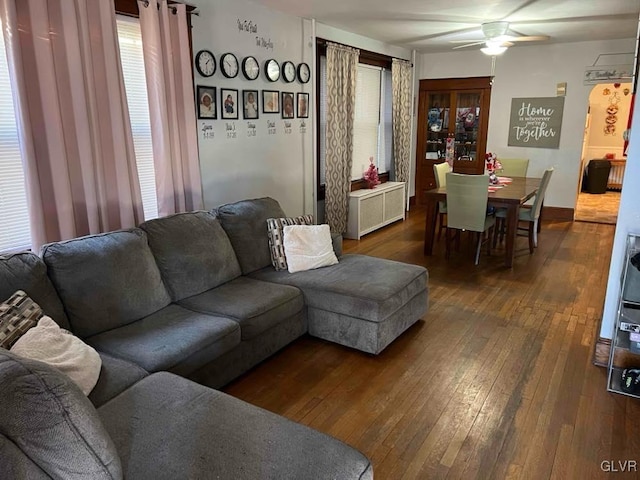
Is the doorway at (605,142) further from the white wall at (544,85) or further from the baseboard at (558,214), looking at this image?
the white wall at (544,85)

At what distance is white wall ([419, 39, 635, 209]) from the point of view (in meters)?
6.45

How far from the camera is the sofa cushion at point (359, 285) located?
295cm

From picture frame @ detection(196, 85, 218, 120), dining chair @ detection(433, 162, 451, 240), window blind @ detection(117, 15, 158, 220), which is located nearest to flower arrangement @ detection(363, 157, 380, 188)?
dining chair @ detection(433, 162, 451, 240)

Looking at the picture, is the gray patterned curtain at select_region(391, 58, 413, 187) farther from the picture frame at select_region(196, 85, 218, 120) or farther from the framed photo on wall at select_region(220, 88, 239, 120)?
the picture frame at select_region(196, 85, 218, 120)

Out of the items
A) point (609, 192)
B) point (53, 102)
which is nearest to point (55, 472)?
point (53, 102)

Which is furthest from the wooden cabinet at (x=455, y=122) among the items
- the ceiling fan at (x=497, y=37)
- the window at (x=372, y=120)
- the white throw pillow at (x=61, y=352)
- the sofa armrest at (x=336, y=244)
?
the white throw pillow at (x=61, y=352)

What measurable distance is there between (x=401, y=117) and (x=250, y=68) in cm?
325

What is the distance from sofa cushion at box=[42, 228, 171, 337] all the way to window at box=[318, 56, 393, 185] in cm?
402

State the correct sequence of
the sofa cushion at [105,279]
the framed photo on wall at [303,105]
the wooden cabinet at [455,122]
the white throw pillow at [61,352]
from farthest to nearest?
the wooden cabinet at [455,122], the framed photo on wall at [303,105], the sofa cushion at [105,279], the white throw pillow at [61,352]

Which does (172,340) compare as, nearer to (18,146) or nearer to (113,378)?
(113,378)

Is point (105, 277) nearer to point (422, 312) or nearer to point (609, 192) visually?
point (422, 312)

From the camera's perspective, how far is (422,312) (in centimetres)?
346

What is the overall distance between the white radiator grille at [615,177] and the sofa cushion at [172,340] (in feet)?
30.9

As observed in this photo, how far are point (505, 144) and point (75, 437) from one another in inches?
281
